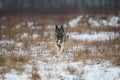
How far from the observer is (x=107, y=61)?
603 cm

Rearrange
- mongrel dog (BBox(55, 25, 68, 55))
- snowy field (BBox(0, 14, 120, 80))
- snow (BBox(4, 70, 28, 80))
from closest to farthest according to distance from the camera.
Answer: snow (BBox(4, 70, 28, 80)) → snowy field (BBox(0, 14, 120, 80)) → mongrel dog (BBox(55, 25, 68, 55))

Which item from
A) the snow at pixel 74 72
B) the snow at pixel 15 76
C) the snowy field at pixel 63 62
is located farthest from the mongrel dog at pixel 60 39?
the snow at pixel 15 76

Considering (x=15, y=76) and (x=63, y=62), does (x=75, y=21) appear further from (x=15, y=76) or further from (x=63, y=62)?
(x=15, y=76)

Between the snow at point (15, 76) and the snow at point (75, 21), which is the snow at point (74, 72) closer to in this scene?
the snow at point (15, 76)

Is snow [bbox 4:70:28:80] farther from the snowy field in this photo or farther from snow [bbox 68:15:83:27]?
snow [bbox 68:15:83:27]

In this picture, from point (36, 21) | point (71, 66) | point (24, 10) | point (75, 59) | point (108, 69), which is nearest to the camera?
point (108, 69)

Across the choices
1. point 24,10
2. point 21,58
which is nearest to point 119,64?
point 21,58

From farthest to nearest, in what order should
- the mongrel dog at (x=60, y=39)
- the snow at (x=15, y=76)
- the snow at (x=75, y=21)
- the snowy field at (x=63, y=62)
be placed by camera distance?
the snow at (x=75, y=21) → the mongrel dog at (x=60, y=39) → the snowy field at (x=63, y=62) → the snow at (x=15, y=76)

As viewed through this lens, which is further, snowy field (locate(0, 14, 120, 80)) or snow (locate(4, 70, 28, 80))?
snowy field (locate(0, 14, 120, 80))

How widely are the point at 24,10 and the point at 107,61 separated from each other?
832 centimetres

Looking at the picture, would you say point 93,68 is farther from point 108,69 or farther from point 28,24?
point 28,24

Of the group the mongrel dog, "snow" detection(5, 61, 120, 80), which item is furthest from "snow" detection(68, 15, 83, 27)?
"snow" detection(5, 61, 120, 80)

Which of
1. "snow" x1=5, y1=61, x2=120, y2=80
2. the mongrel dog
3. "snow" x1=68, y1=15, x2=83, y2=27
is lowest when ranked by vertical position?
"snow" x1=5, y1=61, x2=120, y2=80

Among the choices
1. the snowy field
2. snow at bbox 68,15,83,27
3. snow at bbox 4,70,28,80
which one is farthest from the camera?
snow at bbox 68,15,83,27
